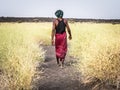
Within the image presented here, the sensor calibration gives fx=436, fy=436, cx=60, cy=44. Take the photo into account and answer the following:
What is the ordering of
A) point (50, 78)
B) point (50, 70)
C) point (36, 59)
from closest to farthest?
point (50, 78)
point (50, 70)
point (36, 59)

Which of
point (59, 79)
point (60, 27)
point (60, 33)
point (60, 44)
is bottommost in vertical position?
point (59, 79)

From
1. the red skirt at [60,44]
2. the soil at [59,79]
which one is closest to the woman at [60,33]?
the red skirt at [60,44]

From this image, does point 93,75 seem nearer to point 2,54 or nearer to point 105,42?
point 105,42

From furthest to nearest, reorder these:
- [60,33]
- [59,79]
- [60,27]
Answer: [60,33] → [60,27] → [59,79]

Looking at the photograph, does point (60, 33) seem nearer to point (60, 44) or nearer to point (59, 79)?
point (60, 44)

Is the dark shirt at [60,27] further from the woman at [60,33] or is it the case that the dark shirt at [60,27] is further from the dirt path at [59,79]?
the dirt path at [59,79]

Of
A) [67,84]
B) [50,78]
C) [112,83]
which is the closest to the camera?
[112,83]

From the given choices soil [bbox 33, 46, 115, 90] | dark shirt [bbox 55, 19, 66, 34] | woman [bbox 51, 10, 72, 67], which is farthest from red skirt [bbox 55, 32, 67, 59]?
soil [bbox 33, 46, 115, 90]

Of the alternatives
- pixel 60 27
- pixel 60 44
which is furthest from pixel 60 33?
pixel 60 44

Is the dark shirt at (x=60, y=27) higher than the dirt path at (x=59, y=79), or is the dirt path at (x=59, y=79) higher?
the dark shirt at (x=60, y=27)

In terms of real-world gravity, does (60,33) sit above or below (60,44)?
above

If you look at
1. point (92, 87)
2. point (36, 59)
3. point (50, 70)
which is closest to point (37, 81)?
point (92, 87)

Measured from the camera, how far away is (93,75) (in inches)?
374

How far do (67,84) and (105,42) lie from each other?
1339mm
